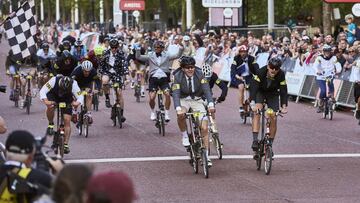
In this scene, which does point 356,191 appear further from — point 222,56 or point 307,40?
point 222,56

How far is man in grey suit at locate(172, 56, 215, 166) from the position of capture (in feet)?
49.3

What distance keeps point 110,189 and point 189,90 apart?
34.2 feet

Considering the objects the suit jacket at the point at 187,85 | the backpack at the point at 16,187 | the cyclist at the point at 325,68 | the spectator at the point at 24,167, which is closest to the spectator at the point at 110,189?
the spectator at the point at 24,167

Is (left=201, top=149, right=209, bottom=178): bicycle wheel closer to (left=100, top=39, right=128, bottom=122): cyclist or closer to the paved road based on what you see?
the paved road

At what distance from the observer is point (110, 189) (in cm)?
484

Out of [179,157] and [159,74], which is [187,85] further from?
[159,74]

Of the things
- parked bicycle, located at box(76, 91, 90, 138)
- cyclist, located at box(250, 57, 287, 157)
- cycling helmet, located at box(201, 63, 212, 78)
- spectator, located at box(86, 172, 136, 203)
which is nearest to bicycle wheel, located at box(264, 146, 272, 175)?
cyclist, located at box(250, 57, 287, 157)

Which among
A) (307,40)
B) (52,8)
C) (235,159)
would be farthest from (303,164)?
(52,8)

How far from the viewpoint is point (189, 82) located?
50.1ft

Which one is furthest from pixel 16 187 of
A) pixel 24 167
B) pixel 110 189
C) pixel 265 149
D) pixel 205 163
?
pixel 265 149

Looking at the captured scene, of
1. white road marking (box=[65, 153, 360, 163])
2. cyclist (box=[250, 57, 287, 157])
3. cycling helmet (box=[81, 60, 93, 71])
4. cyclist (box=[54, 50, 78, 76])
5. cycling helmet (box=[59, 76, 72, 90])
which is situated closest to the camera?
cyclist (box=[250, 57, 287, 157])

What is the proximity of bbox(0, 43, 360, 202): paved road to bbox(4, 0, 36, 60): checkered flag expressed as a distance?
73.6 inches

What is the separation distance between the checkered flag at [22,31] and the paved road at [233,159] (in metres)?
1.87

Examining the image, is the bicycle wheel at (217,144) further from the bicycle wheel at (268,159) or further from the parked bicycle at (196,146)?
the bicycle wheel at (268,159)
